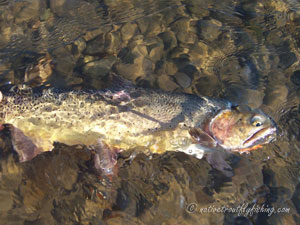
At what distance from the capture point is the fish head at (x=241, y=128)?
3.83 m

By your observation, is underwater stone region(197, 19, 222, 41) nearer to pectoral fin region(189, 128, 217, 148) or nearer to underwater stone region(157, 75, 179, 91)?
underwater stone region(157, 75, 179, 91)

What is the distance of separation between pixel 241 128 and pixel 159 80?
6.03 feet

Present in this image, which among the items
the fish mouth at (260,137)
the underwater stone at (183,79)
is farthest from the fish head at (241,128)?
the underwater stone at (183,79)

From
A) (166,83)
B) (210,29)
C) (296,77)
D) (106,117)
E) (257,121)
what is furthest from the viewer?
(210,29)

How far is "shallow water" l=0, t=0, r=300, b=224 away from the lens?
3.93 meters

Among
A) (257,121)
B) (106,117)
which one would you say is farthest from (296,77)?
(106,117)

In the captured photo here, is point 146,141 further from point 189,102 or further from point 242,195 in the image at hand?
point 242,195

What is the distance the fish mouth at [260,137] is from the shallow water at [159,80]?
20.5 inches

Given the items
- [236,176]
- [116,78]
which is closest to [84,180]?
[116,78]

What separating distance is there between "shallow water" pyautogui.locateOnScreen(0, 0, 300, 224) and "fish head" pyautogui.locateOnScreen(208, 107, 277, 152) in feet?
1.73

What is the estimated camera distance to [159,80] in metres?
5.17

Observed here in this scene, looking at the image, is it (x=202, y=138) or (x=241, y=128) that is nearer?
(x=241, y=128)

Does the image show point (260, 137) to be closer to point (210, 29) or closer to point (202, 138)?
point (202, 138)

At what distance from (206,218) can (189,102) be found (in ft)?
5.21
